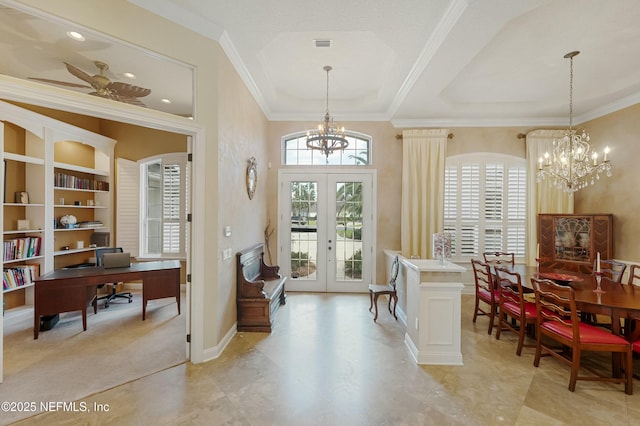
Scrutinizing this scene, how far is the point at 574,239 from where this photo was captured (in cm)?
476

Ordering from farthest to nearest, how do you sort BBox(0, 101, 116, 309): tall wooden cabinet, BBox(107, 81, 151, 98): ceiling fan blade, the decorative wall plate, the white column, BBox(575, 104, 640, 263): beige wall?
1. BBox(575, 104, 640, 263): beige wall
2. the decorative wall plate
3. BBox(0, 101, 116, 309): tall wooden cabinet
4. the white column
5. BBox(107, 81, 151, 98): ceiling fan blade

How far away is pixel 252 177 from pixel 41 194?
325cm

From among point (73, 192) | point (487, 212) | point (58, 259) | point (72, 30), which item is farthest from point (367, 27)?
point (58, 259)

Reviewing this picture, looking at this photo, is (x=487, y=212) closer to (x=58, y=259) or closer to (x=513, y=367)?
(x=513, y=367)

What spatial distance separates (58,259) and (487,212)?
26.3 feet

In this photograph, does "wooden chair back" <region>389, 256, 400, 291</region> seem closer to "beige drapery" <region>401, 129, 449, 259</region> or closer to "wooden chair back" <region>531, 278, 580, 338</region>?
"beige drapery" <region>401, 129, 449, 259</region>

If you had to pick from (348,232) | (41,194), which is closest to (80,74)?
(41,194)

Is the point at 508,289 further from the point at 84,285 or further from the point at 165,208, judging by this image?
the point at 165,208

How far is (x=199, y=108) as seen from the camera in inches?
115

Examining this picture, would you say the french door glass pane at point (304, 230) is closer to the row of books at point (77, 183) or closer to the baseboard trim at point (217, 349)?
the baseboard trim at point (217, 349)

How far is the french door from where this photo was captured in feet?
18.5

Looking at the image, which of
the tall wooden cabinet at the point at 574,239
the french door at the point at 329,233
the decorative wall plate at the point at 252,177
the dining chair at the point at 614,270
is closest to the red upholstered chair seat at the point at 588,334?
the dining chair at the point at 614,270

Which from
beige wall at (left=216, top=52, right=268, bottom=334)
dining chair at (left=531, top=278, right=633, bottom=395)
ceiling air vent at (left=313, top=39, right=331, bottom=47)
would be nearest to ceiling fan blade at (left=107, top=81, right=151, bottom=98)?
beige wall at (left=216, top=52, right=268, bottom=334)

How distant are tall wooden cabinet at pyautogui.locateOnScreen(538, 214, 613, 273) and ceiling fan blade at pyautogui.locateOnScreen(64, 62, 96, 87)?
6.56 metres
